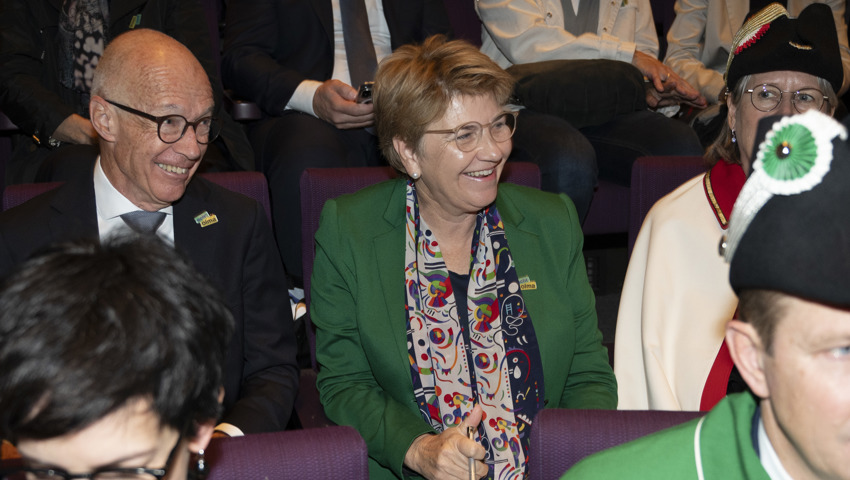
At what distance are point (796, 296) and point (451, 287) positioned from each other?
1.29 metres

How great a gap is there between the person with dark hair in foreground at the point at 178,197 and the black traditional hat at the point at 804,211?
4.63 ft

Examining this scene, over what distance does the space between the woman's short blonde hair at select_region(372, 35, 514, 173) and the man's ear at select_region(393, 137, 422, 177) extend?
1cm

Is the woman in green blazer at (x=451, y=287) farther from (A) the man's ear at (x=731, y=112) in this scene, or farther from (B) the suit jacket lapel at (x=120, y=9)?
(B) the suit jacket lapel at (x=120, y=9)

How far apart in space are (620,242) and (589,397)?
63.6 inches

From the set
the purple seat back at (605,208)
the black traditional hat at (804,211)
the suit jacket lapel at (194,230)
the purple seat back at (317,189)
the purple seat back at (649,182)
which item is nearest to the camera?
the black traditional hat at (804,211)

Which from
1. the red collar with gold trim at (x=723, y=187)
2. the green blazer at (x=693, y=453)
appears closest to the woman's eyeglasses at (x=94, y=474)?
the green blazer at (x=693, y=453)

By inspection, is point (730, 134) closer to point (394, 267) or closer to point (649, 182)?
point (649, 182)

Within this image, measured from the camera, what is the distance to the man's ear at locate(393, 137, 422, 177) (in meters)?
2.22

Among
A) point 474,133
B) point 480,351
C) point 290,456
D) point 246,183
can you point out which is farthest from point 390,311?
point 290,456

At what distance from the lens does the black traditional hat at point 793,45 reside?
2180 millimetres

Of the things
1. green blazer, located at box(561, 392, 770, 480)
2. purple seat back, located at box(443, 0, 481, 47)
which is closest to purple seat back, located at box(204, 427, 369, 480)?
green blazer, located at box(561, 392, 770, 480)

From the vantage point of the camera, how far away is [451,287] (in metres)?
2.13

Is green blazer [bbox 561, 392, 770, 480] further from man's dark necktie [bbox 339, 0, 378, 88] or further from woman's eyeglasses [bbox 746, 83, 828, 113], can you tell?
man's dark necktie [bbox 339, 0, 378, 88]

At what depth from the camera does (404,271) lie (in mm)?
2121
